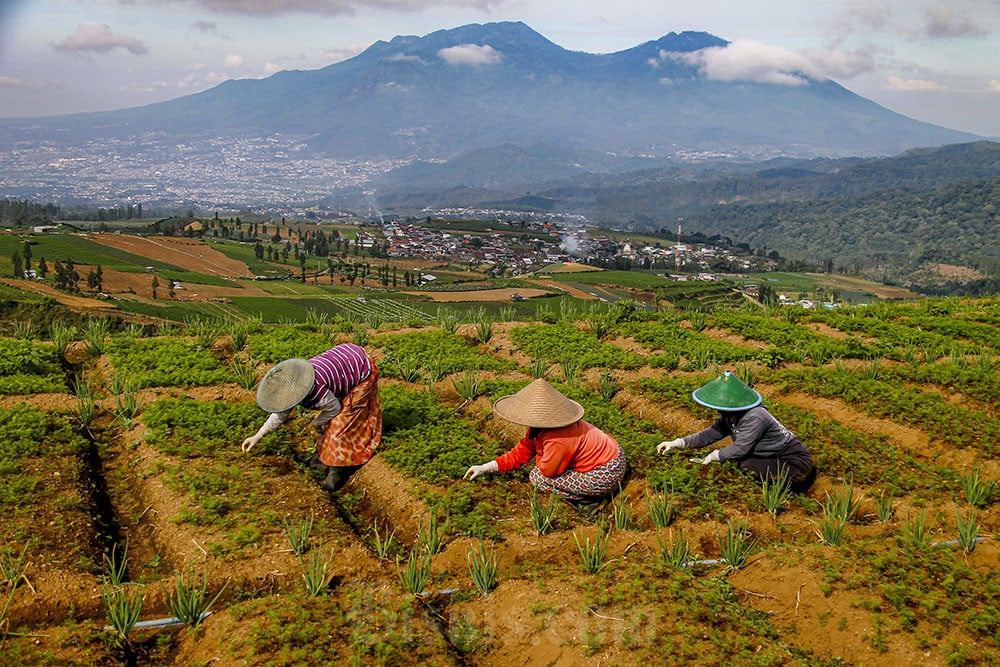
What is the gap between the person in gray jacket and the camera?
6262mm

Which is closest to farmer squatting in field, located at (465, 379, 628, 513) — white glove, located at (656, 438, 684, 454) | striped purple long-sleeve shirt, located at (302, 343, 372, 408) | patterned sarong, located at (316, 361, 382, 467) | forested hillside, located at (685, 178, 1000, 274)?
white glove, located at (656, 438, 684, 454)

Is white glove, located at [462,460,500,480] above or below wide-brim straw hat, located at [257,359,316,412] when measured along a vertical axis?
below

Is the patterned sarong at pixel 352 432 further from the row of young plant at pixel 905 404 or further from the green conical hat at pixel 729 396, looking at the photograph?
the row of young plant at pixel 905 404

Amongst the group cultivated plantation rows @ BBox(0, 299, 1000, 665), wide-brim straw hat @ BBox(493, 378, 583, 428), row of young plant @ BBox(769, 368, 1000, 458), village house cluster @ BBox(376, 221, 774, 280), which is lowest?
village house cluster @ BBox(376, 221, 774, 280)

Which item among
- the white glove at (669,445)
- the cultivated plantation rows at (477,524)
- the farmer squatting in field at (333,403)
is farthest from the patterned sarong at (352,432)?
the white glove at (669,445)

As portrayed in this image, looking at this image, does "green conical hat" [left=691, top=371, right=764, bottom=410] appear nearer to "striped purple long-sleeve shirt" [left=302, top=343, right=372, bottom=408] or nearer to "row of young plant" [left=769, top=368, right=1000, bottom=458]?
"row of young plant" [left=769, top=368, right=1000, bottom=458]

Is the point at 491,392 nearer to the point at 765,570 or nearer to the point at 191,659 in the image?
the point at 765,570

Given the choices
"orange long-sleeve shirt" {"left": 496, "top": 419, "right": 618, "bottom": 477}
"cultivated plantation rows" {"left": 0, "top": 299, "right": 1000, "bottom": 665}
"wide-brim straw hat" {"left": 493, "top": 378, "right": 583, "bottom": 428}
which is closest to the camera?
"cultivated plantation rows" {"left": 0, "top": 299, "right": 1000, "bottom": 665}

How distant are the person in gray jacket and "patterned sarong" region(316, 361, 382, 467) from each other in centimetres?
335

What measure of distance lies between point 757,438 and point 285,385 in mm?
4485

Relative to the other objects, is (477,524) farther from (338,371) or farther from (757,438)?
(757,438)

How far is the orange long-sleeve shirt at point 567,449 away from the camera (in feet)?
19.6

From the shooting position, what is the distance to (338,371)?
21.8ft

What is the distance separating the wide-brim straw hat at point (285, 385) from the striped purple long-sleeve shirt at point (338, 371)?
0.42 ft
